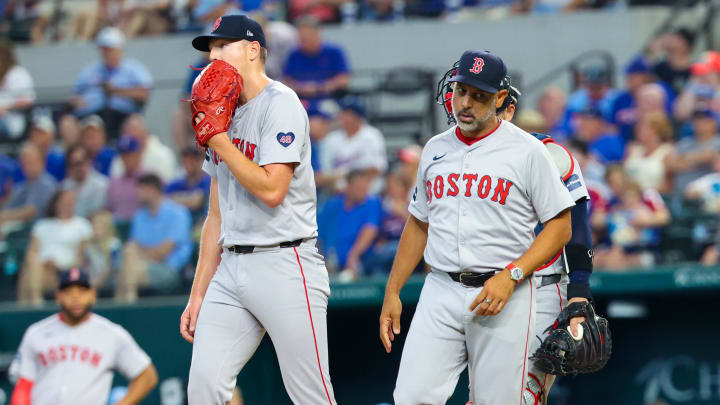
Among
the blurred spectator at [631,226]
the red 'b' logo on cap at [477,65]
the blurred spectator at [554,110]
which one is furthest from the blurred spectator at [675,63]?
the red 'b' logo on cap at [477,65]

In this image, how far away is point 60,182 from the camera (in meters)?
10.0

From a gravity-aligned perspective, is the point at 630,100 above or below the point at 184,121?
above

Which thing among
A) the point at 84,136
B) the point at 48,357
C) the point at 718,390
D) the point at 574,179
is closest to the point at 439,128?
the point at 84,136

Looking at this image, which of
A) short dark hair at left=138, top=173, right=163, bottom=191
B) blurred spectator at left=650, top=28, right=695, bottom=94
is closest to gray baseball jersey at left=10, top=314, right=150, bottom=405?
short dark hair at left=138, top=173, right=163, bottom=191

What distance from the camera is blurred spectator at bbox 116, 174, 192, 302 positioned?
8.31 metres

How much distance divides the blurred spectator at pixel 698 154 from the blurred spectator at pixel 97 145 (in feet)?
16.4

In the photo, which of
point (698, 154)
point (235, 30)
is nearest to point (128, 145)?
point (698, 154)

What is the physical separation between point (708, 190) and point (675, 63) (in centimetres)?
255

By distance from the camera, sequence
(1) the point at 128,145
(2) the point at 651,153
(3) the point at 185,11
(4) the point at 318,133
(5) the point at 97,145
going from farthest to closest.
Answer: (3) the point at 185,11 < (5) the point at 97,145 < (4) the point at 318,133 < (1) the point at 128,145 < (2) the point at 651,153

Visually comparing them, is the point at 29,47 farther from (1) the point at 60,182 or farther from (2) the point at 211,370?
(2) the point at 211,370

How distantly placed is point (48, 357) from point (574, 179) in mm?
3977

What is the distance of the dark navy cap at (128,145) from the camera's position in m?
9.68

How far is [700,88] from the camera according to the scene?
9.35 meters

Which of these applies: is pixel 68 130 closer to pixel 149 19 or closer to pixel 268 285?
pixel 149 19
